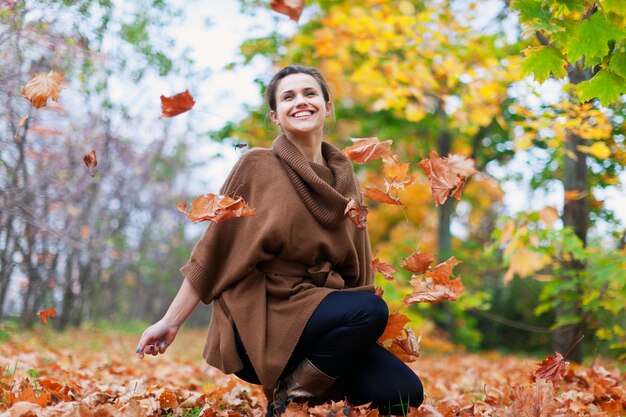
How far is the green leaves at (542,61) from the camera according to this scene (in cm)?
209

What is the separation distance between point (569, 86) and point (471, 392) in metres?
1.84

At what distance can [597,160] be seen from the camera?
187 inches

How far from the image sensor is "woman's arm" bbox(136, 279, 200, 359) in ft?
7.39

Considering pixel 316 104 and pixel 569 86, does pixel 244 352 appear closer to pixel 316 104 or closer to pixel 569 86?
pixel 316 104

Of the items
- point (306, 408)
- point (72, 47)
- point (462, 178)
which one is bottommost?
point (306, 408)

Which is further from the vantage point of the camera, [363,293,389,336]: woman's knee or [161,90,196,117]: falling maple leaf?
[161,90,196,117]: falling maple leaf

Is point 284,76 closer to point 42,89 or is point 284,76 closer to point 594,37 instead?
point 42,89

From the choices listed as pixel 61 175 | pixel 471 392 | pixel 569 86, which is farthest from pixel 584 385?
pixel 61 175

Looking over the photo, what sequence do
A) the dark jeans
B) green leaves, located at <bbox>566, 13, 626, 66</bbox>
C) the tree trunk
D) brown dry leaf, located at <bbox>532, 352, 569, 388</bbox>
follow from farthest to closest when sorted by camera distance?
1. the tree trunk
2. brown dry leaf, located at <bbox>532, 352, 569, 388</bbox>
3. the dark jeans
4. green leaves, located at <bbox>566, 13, 626, 66</bbox>

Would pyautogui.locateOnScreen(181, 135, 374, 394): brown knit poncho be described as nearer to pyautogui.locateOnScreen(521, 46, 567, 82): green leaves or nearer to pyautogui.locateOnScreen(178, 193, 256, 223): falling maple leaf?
pyautogui.locateOnScreen(178, 193, 256, 223): falling maple leaf

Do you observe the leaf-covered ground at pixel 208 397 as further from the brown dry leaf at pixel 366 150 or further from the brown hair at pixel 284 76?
the brown hair at pixel 284 76

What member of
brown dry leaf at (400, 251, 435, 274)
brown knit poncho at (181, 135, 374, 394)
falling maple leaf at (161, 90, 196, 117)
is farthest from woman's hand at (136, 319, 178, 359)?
brown dry leaf at (400, 251, 435, 274)

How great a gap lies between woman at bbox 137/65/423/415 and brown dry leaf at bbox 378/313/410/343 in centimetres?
10

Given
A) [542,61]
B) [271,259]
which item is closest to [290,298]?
[271,259]
